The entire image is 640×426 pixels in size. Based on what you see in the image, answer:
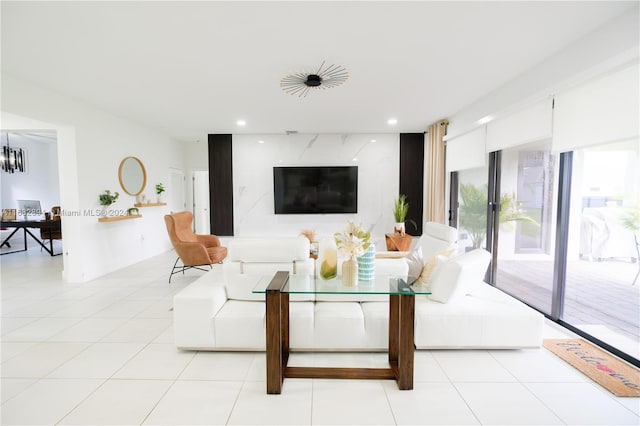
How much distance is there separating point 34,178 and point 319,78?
331 inches

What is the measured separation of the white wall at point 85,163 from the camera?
3689 millimetres

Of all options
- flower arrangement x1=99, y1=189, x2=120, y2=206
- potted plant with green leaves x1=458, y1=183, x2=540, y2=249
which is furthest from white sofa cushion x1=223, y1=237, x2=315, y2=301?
flower arrangement x1=99, y1=189, x2=120, y2=206

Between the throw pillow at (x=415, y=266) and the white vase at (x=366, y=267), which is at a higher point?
the white vase at (x=366, y=267)

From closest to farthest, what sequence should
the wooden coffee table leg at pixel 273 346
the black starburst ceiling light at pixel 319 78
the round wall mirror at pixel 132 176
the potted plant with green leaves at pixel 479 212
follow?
the wooden coffee table leg at pixel 273 346 → the black starburst ceiling light at pixel 319 78 → the potted plant with green leaves at pixel 479 212 → the round wall mirror at pixel 132 176

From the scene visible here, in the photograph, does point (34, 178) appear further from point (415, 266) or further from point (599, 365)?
point (599, 365)

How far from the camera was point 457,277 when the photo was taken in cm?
234

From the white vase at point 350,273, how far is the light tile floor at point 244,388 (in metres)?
0.68

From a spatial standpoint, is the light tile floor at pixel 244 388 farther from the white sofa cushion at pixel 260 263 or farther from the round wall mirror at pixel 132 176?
the round wall mirror at pixel 132 176

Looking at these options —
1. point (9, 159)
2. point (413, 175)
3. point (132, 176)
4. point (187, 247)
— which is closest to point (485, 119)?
point (413, 175)

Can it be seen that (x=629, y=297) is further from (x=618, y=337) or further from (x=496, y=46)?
(x=496, y=46)

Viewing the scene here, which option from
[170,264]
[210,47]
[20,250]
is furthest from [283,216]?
[20,250]

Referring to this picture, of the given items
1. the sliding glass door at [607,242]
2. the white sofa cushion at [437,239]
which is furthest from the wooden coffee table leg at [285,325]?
the sliding glass door at [607,242]

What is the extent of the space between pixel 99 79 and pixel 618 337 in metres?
5.72

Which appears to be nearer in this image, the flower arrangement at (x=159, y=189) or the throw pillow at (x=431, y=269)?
the throw pillow at (x=431, y=269)
